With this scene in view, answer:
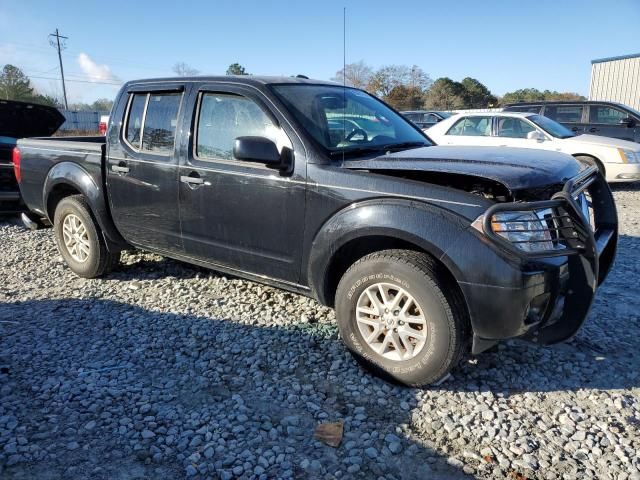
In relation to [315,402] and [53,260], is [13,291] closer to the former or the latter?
[53,260]

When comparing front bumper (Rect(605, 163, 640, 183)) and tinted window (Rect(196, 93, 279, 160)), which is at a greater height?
tinted window (Rect(196, 93, 279, 160))

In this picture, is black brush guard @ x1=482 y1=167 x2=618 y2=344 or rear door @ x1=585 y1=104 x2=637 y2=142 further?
rear door @ x1=585 y1=104 x2=637 y2=142

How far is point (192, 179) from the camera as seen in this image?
152 inches

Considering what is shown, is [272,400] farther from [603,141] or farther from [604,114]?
[604,114]

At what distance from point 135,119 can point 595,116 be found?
10.7 meters

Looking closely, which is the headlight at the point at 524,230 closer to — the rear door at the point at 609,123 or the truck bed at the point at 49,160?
the truck bed at the point at 49,160

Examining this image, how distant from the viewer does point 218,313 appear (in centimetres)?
416

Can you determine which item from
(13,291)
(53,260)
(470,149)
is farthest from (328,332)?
(53,260)

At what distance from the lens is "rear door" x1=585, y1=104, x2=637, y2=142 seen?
1088cm

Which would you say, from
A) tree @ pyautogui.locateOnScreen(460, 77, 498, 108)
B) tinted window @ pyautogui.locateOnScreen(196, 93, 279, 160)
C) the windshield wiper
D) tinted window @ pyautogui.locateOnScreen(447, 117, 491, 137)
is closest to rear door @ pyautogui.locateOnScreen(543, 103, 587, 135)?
tinted window @ pyautogui.locateOnScreen(447, 117, 491, 137)

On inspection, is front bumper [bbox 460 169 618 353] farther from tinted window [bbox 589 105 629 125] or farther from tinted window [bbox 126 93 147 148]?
tinted window [bbox 589 105 629 125]

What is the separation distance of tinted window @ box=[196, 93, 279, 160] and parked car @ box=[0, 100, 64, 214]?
4.66m

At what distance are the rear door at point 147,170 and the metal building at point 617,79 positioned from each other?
25.2 m

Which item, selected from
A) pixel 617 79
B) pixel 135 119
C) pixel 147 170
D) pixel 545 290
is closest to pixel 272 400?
pixel 545 290
